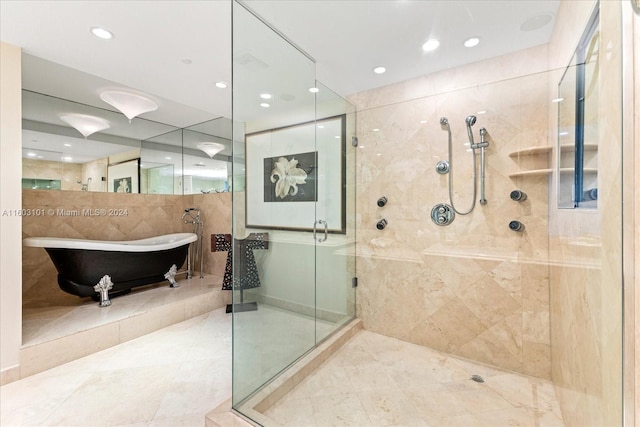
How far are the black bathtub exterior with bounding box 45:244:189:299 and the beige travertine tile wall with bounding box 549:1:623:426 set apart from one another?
3.79 metres

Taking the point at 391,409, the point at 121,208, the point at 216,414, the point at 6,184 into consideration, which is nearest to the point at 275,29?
the point at 6,184

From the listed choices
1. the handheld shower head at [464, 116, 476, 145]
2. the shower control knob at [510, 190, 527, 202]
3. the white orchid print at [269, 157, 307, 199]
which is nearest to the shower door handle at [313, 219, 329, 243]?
the white orchid print at [269, 157, 307, 199]

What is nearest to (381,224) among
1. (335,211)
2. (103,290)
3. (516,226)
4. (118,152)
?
(335,211)

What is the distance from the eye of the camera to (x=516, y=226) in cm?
188

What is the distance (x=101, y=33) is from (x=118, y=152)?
7.48 feet

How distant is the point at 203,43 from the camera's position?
2129 mm

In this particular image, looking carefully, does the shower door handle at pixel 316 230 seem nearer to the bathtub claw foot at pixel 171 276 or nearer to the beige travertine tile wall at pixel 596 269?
the beige travertine tile wall at pixel 596 269

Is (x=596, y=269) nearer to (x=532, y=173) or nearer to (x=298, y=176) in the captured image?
(x=532, y=173)

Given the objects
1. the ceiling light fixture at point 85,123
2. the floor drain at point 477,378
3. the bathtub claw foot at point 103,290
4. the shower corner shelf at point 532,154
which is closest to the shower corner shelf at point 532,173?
the shower corner shelf at point 532,154

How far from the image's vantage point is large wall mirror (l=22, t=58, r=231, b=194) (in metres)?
3.10

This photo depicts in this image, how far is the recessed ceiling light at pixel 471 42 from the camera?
A: 185cm

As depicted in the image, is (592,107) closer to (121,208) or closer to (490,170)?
(490,170)

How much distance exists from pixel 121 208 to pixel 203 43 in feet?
9.15

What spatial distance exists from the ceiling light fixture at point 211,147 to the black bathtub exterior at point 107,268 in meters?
1.59
